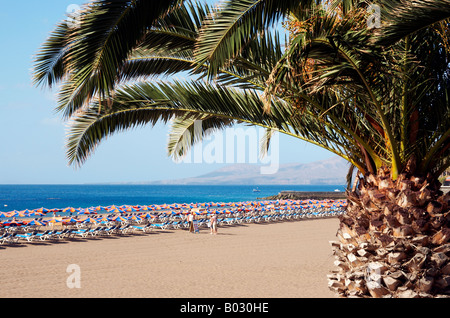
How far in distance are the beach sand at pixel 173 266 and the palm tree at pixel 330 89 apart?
2938 millimetres

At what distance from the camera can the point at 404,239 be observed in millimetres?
5121

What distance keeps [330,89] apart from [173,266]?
7.49 m

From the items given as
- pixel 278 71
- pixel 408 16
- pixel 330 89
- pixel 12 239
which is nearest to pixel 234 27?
pixel 278 71

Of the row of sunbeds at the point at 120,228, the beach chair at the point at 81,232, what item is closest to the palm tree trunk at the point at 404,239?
the row of sunbeds at the point at 120,228

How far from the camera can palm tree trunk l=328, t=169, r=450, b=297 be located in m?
5.09

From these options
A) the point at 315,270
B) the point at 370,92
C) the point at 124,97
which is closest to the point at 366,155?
the point at 370,92

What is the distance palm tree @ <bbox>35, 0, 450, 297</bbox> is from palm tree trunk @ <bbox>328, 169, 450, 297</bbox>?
0.5 inches

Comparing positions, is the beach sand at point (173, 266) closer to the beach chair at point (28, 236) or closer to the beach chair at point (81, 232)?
the beach chair at point (28, 236)

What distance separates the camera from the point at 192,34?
5.18 metres

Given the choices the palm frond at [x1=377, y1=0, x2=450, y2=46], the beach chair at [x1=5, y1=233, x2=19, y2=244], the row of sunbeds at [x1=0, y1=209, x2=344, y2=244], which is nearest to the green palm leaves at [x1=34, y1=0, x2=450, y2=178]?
the palm frond at [x1=377, y1=0, x2=450, y2=46]

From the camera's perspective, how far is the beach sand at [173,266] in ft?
27.4

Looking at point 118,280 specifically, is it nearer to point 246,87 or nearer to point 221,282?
point 221,282

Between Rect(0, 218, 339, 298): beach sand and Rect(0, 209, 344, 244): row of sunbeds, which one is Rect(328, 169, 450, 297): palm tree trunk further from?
Rect(0, 209, 344, 244): row of sunbeds

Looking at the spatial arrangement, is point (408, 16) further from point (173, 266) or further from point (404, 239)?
point (173, 266)
